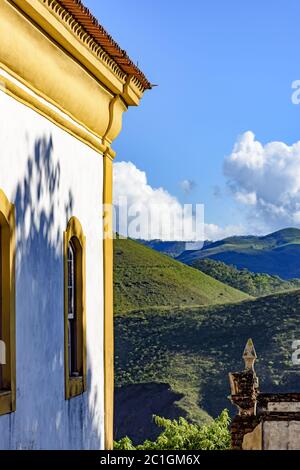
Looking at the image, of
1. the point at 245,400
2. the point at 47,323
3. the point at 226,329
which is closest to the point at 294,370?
the point at 226,329

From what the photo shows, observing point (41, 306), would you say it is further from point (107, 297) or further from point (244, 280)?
point (244, 280)

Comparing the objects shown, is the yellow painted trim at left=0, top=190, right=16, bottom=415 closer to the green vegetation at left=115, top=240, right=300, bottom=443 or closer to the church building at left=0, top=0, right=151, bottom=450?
the church building at left=0, top=0, right=151, bottom=450

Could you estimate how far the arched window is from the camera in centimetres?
1139

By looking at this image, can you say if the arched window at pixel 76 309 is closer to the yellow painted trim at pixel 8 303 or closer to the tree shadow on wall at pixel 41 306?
the tree shadow on wall at pixel 41 306

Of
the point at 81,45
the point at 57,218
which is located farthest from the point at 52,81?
the point at 57,218

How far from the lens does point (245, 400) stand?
46.2 ft

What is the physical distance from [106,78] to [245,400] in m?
5.12

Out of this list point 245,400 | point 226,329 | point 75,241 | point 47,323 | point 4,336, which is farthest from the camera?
point 226,329

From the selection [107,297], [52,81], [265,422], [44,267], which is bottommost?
[265,422]

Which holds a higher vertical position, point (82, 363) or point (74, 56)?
point (74, 56)

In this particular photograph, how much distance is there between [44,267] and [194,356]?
63111 mm

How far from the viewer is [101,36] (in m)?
10.6

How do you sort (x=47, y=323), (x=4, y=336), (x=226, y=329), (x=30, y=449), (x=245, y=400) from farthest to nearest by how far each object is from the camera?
1. (x=226, y=329)
2. (x=245, y=400)
3. (x=47, y=323)
4. (x=30, y=449)
5. (x=4, y=336)
